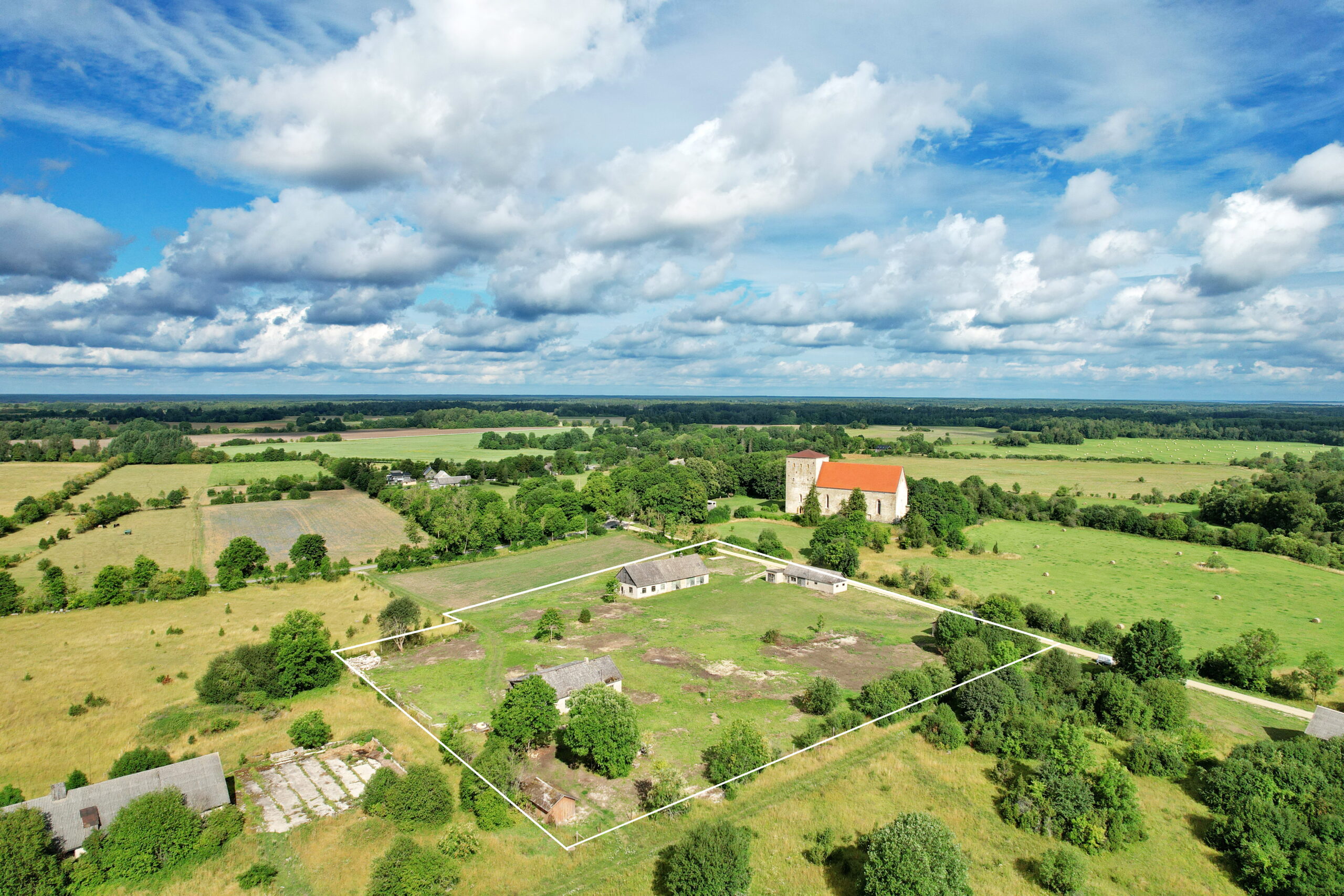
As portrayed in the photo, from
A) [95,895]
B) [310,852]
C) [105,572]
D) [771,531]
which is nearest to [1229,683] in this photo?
[771,531]

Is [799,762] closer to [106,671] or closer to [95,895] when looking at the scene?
[95,895]

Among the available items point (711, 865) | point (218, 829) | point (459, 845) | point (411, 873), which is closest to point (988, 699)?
point (711, 865)

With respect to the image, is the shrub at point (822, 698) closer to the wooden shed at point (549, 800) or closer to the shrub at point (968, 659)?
the shrub at point (968, 659)

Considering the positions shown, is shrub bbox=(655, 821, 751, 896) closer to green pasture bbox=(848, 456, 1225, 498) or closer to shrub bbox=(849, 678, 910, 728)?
shrub bbox=(849, 678, 910, 728)

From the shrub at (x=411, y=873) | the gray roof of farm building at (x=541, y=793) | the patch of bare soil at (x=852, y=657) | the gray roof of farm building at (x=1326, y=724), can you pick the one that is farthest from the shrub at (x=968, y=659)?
the shrub at (x=411, y=873)

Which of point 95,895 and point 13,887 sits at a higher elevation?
point 13,887

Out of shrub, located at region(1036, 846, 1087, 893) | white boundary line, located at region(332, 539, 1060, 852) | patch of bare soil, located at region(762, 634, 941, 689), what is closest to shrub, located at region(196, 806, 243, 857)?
white boundary line, located at region(332, 539, 1060, 852)
